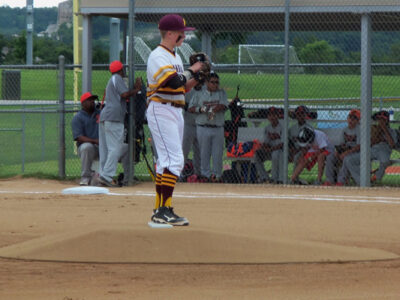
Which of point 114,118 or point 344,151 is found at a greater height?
point 114,118

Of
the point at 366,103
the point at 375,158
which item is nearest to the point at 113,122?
the point at 366,103

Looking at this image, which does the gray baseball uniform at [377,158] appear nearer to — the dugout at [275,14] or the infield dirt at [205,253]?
the dugout at [275,14]

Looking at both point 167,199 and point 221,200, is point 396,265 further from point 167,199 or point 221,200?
point 221,200

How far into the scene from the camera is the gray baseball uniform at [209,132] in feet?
44.0

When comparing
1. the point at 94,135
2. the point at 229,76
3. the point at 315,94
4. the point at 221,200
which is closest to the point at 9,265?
the point at 221,200

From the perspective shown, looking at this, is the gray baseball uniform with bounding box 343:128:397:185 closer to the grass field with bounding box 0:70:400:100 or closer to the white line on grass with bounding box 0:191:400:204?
the white line on grass with bounding box 0:191:400:204

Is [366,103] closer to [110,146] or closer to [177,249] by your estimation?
[110,146]

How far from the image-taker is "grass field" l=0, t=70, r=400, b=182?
1700 centimetres

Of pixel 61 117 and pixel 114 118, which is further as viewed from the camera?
pixel 61 117

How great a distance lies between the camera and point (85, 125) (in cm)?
1350

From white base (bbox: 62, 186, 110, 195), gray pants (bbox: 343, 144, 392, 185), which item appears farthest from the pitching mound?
gray pants (bbox: 343, 144, 392, 185)

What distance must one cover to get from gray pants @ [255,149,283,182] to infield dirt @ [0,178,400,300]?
9.16 feet

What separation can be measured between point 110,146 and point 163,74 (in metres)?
5.50

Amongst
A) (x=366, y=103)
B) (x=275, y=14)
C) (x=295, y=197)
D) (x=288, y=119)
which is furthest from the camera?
(x=275, y=14)
